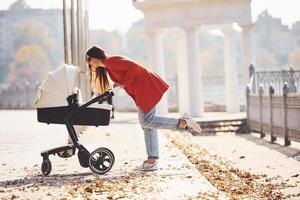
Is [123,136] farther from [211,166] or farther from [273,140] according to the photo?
[211,166]

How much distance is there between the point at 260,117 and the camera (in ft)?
58.1

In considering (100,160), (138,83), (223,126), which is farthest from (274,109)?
(100,160)

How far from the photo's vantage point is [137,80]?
7.64 meters

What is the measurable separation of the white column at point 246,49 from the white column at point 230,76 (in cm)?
220

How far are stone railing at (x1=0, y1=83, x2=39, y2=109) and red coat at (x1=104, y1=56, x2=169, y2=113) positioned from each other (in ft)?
103

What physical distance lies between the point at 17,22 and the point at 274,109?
306ft

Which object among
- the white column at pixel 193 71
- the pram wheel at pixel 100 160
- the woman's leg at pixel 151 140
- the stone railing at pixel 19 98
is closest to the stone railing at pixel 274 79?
the white column at pixel 193 71

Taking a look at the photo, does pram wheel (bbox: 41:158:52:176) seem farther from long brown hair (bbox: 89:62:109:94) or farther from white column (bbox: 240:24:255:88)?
white column (bbox: 240:24:255:88)

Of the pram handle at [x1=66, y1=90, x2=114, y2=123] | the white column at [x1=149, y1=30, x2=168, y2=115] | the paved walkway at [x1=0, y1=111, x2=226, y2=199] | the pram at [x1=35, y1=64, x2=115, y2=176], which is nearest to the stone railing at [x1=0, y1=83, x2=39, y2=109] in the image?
the white column at [x1=149, y1=30, x2=168, y2=115]

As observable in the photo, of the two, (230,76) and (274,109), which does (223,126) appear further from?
(230,76)

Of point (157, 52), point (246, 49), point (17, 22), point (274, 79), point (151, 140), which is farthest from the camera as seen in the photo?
point (17, 22)

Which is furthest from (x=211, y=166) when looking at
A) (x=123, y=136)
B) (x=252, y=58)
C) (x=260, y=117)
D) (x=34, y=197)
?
(x=252, y=58)

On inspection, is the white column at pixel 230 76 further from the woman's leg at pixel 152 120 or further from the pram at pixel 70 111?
the pram at pixel 70 111

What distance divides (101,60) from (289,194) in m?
2.74
